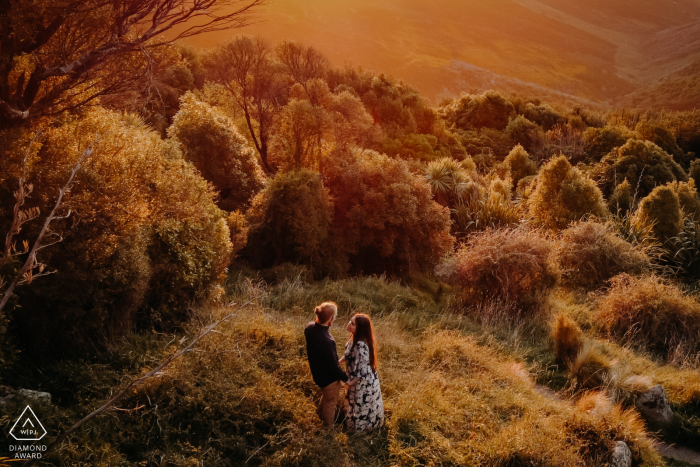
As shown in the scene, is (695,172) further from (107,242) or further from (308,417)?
(107,242)

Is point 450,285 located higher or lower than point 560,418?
lower

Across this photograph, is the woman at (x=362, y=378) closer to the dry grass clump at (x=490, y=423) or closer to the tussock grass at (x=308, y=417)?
the tussock grass at (x=308, y=417)

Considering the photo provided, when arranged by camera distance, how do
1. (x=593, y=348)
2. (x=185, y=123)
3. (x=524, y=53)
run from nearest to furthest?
1. (x=593, y=348)
2. (x=185, y=123)
3. (x=524, y=53)

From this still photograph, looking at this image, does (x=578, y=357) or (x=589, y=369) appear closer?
(x=589, y=369)

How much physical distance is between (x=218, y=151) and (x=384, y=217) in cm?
437

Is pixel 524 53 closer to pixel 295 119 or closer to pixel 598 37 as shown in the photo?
pixel 598 37

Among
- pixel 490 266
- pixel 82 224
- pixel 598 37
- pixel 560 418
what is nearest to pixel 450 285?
pixel 490 266

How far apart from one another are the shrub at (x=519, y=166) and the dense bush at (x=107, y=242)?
57.3 ft

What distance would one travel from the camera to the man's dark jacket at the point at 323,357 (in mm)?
4852

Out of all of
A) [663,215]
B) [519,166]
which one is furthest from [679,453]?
[519,166]

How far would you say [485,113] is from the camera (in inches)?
1210

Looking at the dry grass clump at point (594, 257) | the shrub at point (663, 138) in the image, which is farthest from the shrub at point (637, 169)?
the dry grass clump at point (594, 257)

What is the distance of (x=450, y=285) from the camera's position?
11.4 m

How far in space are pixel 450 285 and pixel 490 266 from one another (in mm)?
1571
